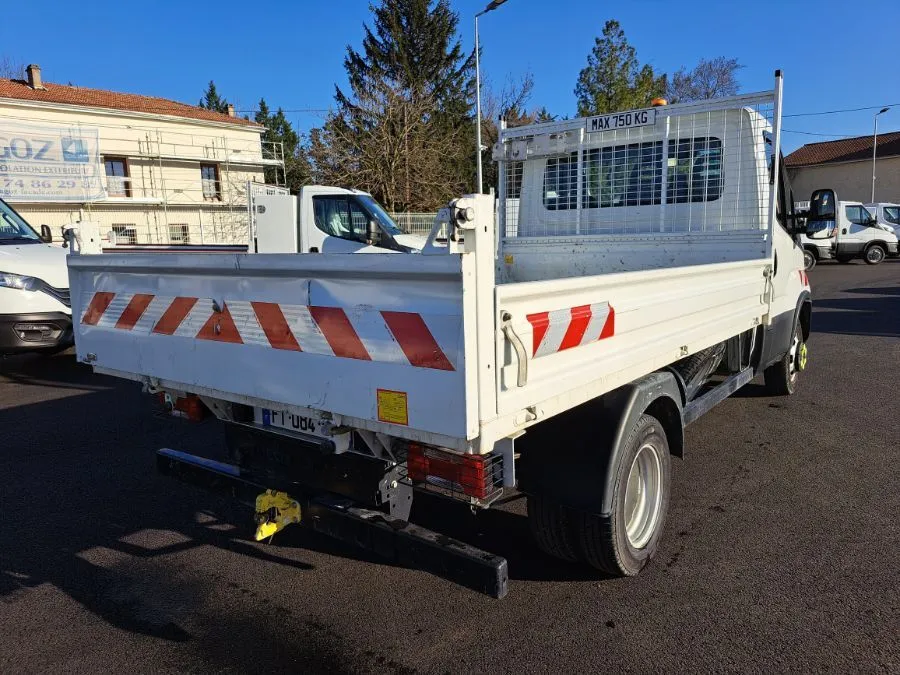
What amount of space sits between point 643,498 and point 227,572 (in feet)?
7.15

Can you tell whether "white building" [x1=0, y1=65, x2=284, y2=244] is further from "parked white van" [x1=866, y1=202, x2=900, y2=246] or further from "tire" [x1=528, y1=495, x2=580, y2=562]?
"parked white van" [x1=866, y1=202, x2=900, y2=246]

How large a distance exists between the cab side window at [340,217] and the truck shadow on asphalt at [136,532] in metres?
5.67

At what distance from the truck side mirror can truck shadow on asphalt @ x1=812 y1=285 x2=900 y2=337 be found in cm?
732

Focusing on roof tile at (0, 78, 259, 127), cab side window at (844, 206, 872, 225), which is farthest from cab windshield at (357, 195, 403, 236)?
roof tile at (0, 78, 259, 127)

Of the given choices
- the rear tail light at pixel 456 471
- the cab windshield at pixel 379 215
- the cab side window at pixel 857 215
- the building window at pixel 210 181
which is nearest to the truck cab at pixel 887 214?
the cab side window at pixel 857 215

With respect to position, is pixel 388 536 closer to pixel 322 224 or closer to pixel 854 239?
pixel 322 224

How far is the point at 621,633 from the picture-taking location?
2805 mm

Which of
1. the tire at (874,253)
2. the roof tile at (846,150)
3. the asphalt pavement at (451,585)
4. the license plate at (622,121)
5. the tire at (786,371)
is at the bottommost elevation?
the asphalt pavement at (451,585)

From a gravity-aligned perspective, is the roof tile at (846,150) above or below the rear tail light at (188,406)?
above

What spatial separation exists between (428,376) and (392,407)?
0.22m

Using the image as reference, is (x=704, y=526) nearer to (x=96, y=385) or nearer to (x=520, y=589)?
(x=520, y=589)

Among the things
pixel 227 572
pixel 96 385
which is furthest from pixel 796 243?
pixel 96 385

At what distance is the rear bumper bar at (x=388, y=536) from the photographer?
2.42 metres

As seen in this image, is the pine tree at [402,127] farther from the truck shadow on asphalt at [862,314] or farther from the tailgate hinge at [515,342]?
the tailgate hinge at [515,342]
